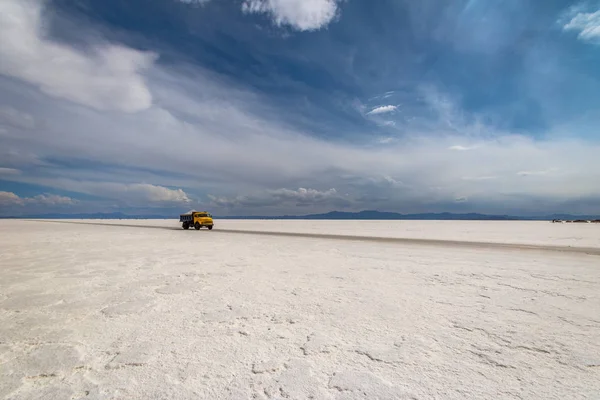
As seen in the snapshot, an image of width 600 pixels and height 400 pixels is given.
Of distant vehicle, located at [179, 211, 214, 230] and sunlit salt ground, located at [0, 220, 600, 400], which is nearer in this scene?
sunlit salt ground, located at [0, 220, 600, 400]

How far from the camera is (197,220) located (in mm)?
40156

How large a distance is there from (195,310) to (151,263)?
678cm

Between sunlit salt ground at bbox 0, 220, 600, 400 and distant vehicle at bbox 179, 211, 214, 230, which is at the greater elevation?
distant vehicle at bbox 179, 211, 214, 230

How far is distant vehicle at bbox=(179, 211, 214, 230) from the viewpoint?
40.0 metres

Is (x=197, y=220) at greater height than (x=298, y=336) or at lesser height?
greater

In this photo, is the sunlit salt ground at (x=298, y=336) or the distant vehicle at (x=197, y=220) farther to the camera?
the distant vehicle at (x=197, y=220)

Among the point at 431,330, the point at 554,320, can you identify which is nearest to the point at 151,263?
the point at 431,330

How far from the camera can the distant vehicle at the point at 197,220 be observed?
131 ft

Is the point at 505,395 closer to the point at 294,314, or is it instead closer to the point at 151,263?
the point at 294,314

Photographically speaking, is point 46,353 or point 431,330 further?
point 431,330

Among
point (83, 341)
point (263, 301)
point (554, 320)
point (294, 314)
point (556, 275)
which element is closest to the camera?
point (83, 341)

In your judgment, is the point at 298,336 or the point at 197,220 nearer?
the point at 298,336

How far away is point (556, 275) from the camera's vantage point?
938 cm

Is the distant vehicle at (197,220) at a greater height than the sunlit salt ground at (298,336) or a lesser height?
greater
